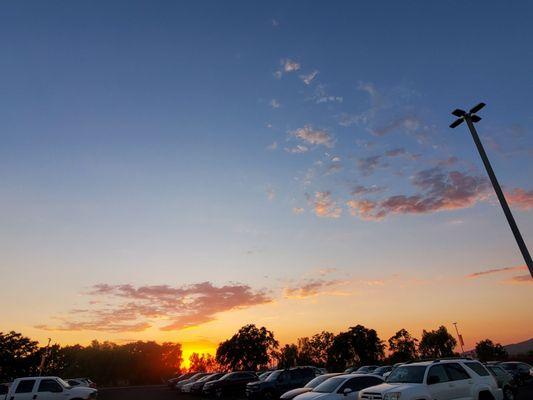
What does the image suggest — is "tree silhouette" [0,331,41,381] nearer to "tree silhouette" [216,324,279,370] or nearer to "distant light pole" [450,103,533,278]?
"tree silhouette" [216,324,279,370]

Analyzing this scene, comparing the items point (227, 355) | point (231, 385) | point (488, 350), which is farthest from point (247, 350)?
point (488, 350)

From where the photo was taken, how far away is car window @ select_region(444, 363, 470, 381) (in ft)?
39.5

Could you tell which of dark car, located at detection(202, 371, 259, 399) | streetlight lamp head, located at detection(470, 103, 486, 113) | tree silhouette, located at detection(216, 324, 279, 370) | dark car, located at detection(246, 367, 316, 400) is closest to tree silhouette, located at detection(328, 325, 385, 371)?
tree silhouette, located at detection(216, 324, 279, 370)

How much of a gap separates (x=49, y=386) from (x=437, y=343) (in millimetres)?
101085

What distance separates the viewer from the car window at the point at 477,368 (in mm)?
12714

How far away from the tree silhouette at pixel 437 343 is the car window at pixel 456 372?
9733 centimetres

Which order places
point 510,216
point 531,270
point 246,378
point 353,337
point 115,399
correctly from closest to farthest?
point 531,270, point 510,216, point 246,378, point 115,399, point 353,337

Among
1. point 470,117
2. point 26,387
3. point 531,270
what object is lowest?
point 26,387

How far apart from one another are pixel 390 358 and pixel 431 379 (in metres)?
84.3

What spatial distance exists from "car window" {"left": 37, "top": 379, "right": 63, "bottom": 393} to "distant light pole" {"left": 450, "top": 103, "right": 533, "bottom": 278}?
18.9 meters

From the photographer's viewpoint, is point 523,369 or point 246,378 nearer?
point 523,369

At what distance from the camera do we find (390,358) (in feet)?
287

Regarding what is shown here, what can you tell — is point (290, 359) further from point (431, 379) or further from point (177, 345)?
point (431, 379)

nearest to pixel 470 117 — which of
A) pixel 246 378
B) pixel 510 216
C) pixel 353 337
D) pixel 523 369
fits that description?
pixel 510 216
